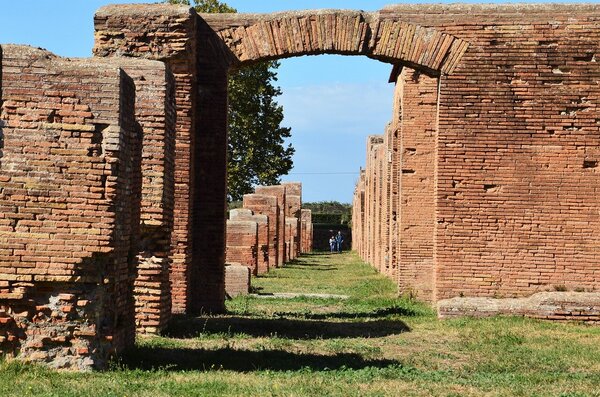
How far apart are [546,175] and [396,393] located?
283 inches

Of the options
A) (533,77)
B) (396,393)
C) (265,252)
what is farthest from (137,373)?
(265,252)

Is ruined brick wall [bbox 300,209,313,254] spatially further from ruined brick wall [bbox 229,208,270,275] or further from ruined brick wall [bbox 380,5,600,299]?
ruined brick wall [bbox 380,5,600,299]

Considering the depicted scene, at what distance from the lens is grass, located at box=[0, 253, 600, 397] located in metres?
7.29

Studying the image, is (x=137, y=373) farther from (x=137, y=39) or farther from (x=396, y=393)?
(x=137, y=39)

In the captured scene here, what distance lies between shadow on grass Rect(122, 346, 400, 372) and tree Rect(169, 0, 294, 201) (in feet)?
109

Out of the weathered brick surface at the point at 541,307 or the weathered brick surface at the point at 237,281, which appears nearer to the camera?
the weathered brick surface at the point at 541,307

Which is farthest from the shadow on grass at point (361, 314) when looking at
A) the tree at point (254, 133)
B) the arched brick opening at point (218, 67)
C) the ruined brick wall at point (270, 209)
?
the tree at point (254, 133)

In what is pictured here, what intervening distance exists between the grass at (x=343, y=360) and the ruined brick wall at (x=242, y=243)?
1054 centimetres

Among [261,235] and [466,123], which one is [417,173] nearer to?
[466,123]

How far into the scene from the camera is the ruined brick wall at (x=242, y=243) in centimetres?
2511

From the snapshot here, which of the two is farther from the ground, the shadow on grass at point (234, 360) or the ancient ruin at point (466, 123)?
the ancient ruin at point (466, 123)

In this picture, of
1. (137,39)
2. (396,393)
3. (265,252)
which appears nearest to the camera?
(396,393)

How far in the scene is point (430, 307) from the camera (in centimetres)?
1486

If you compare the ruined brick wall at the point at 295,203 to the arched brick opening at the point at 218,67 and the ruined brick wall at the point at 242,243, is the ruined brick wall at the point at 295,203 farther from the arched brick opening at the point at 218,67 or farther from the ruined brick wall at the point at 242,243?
the arched brick opening at the point at 218,67
